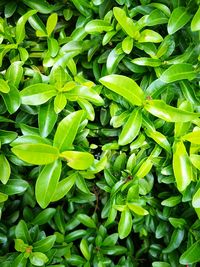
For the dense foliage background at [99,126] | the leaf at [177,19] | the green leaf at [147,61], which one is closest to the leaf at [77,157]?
the dense foliage background at [99,126]

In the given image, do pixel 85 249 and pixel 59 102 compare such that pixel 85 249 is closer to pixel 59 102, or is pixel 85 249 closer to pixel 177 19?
pixel 59 102

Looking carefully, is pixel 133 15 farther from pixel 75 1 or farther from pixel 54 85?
pixel 54 85

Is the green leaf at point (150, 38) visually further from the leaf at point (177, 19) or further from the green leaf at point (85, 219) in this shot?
the green leaf at point (85, 219)

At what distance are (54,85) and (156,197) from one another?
2.02 ft

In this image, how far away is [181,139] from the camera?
1066mm

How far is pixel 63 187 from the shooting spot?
106cm

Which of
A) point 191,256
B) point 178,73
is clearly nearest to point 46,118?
point 178,73

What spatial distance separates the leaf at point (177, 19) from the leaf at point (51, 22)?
0.39m

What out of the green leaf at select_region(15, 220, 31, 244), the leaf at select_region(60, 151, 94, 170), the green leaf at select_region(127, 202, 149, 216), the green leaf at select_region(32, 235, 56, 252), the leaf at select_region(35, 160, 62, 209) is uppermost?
the leaf at select_region(60, 151, 94, 170)

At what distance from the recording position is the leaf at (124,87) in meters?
0.98

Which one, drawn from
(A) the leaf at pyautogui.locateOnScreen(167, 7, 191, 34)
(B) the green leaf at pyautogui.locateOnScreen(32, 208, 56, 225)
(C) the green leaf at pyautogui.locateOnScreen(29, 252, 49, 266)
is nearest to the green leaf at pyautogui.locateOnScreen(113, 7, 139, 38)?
(A) the leaf at pyautogui.locateOnScreen(167, 7, 191, 34)

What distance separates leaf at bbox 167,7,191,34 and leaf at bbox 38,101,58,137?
427mm

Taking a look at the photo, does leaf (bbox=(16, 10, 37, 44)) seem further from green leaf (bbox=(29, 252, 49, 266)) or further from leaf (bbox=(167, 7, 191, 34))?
green leaf (bbox=(29, 252, 49, 266))

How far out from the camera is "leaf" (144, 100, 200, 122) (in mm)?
965
